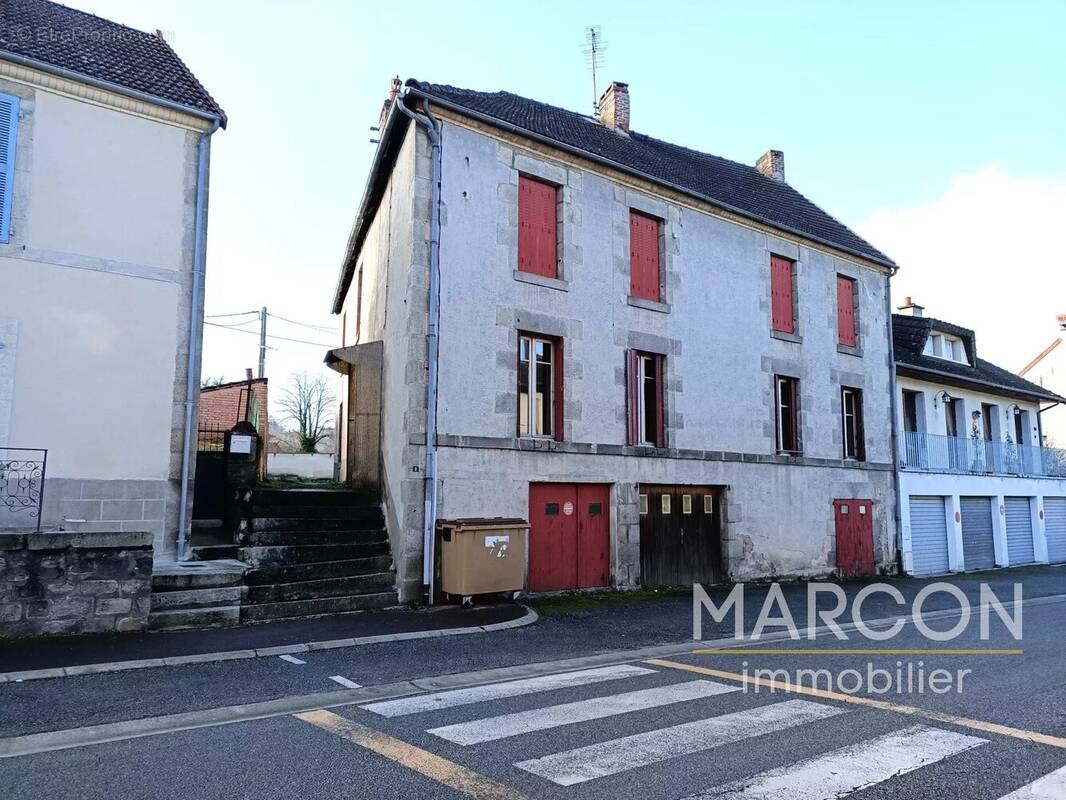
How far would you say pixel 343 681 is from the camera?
647 centimetres

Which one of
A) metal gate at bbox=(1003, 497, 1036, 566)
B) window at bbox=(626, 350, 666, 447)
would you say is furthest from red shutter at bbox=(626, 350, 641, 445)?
metal gate at bbox=(1003, 497, 1036, 566)

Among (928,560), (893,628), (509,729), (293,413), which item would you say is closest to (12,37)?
(509,729)

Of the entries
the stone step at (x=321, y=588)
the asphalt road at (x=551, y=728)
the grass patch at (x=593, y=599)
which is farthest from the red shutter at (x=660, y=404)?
the asphalt road at (x=551, y=728)

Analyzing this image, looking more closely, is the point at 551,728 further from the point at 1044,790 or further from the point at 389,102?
the point at 389,102

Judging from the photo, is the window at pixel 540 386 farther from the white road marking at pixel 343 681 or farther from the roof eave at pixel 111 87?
the white road marking at pixel 343 681

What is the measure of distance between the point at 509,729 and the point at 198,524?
8.56 m

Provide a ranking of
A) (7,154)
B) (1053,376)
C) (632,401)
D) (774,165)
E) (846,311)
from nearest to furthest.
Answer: (7,154)
(632,401)
(846,311)
(774,165)
(1053,376)

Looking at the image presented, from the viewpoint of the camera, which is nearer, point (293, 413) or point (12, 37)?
point (12, 37)

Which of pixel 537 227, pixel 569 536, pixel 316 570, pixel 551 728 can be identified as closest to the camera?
pixel 551 728

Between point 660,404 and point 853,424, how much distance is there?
6584mm

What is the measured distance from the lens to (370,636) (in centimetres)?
847

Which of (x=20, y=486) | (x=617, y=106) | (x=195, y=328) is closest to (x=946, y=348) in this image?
(x=617, y=106)

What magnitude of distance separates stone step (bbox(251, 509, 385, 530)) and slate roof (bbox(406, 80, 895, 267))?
253 inches

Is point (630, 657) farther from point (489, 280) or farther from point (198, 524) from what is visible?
point (198, 524)
